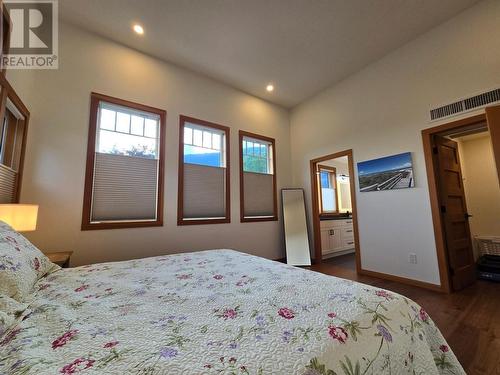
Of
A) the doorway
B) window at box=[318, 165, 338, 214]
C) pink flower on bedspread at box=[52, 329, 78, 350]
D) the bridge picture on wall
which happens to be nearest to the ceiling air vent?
the bridge picture on wall

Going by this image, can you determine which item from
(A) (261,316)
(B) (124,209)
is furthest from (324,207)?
(A) (261,316)

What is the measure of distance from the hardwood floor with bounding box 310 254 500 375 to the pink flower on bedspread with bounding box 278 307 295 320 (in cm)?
149

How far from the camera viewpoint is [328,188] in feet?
18.3

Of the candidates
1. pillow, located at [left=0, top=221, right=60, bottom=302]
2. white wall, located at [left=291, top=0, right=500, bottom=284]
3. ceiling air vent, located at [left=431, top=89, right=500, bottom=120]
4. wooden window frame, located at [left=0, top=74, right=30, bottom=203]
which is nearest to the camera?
pillow, located at [left=0, top=221, right=60, bottom=302]

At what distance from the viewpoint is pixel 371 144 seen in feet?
11.0

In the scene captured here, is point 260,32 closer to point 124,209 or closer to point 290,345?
point 124,209

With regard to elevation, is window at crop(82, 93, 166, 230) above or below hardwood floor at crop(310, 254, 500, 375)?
above

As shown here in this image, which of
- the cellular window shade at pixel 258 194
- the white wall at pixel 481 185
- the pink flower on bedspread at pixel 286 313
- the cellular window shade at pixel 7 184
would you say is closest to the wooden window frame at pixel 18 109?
the cellular window shade at pixel 7 184

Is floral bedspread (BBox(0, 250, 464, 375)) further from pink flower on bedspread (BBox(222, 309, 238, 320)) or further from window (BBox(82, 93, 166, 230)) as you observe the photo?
window (BBox(82, 93, 166, 230))

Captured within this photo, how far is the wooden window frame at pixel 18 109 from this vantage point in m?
1.76

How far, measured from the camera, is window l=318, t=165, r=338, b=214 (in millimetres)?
5368

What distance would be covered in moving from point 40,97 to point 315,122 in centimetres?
425

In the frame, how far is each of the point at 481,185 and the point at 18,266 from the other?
20.6 feet

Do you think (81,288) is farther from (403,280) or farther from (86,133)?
(403,280)
